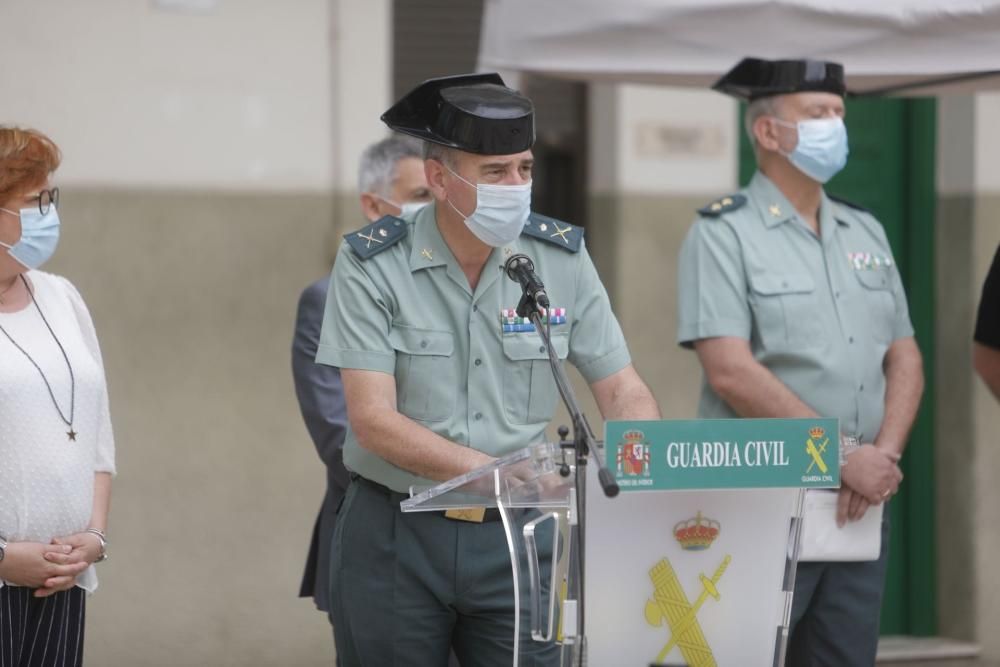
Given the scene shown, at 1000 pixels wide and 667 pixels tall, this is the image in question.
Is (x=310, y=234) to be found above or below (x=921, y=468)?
above

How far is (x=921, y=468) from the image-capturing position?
6.84 meters

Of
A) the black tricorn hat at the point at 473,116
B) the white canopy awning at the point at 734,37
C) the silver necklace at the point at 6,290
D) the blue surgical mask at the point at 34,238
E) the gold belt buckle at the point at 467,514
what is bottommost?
the gold belt buckle at the point at 467,514

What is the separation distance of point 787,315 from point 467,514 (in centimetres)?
138

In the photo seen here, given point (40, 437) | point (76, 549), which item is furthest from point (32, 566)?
point (40, 437)

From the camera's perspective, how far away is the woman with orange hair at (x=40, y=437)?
354cm

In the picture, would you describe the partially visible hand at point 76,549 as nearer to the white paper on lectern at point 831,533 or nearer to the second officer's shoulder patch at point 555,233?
the second officer's shoulder patch at point 555,233

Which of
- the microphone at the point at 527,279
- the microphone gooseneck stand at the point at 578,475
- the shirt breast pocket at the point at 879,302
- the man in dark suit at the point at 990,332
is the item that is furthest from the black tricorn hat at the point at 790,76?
the microphone gooseneck stand at the point at 578,475

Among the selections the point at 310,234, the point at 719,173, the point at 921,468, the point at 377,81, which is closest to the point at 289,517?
the point at 310,234

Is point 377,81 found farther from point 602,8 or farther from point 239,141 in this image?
point 602,8

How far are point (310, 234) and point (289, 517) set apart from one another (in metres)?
1.09

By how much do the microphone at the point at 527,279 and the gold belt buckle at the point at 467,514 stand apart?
0.58 metres

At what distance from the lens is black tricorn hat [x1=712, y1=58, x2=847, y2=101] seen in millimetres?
4453

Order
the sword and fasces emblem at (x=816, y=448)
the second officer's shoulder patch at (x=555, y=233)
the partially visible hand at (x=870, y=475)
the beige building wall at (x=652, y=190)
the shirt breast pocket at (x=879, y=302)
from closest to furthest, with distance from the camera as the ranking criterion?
the sword and fasces emblem at (x=816, y=448)
the second officer's shoulder patch at (x=555, y=233)
the partially visible hand at (x=870, y=475)
the shirt breast pocket at (x=879, y=302)
the beige building wall at (x=652, y=190)

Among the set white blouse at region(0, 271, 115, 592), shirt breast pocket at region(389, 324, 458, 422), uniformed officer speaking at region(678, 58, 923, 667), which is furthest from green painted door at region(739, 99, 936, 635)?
white blouse at region(0, 271, 115, 592)
